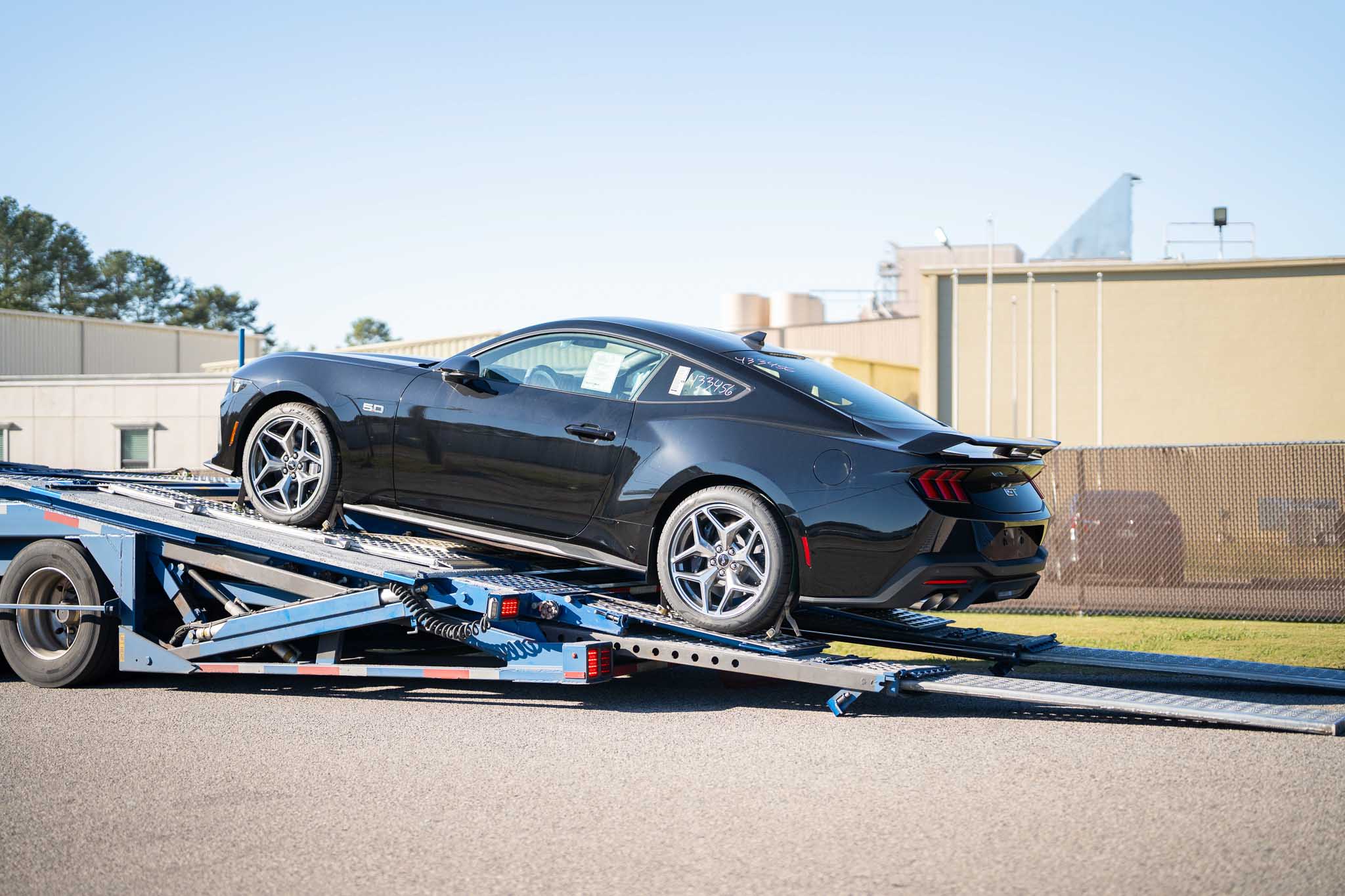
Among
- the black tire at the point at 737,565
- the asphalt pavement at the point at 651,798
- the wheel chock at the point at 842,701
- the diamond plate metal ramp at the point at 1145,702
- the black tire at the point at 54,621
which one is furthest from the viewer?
the black tire at the point at 54,621

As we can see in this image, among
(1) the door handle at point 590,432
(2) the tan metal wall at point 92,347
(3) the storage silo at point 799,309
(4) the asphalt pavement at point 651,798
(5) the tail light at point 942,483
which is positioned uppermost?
(3) the storage silo at point 799,309

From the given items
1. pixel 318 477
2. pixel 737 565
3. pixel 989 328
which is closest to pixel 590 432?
pixel 737 565

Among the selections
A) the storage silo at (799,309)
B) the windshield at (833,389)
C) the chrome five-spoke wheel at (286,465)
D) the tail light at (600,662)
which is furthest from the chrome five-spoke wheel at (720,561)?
the storage silo at (799,309)

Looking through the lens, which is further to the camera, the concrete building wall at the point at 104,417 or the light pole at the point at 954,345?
the concrete building wall at the point at 104,417

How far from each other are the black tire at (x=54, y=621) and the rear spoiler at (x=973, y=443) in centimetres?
467

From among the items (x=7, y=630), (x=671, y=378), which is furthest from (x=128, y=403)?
(x=671, y=378)

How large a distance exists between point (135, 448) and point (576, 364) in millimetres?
28515

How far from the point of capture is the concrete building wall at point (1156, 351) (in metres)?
25.0

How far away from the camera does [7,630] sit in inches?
291

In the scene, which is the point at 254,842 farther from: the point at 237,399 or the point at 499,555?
the point at 237,399

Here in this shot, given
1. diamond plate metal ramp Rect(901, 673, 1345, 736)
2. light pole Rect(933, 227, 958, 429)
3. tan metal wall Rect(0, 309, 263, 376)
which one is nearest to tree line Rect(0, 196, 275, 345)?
tan metal wall Rect(0, 309, 263, 376)

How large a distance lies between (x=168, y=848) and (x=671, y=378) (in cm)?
334

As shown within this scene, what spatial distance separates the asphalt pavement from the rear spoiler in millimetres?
1329

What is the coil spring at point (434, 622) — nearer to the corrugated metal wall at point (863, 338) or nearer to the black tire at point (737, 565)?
the black tire at point (737, 565)
